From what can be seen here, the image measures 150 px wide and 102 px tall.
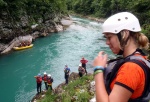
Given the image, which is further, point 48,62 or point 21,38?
point 21,38

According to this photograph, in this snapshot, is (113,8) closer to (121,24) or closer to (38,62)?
(38,62)

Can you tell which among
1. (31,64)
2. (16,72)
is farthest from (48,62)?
(16,72)

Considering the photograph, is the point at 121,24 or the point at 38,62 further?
the point at 38,62

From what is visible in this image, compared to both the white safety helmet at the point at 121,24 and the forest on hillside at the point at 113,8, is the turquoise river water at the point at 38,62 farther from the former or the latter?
the white safety helmet at the point at 121,24

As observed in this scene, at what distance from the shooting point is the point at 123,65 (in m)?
1.55

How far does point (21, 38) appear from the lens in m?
28.6

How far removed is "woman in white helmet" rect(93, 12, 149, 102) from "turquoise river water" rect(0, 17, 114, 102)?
1234 cm

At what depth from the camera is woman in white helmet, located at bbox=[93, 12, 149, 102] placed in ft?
4.78

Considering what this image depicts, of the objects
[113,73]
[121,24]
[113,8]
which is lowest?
[113,8]

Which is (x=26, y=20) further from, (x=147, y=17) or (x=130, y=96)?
(x=130, y=96)

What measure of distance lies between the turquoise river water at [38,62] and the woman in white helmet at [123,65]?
12.3 m

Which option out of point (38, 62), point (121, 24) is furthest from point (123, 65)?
point (38, 62)

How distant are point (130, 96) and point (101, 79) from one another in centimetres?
27

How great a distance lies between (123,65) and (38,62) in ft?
64.1
